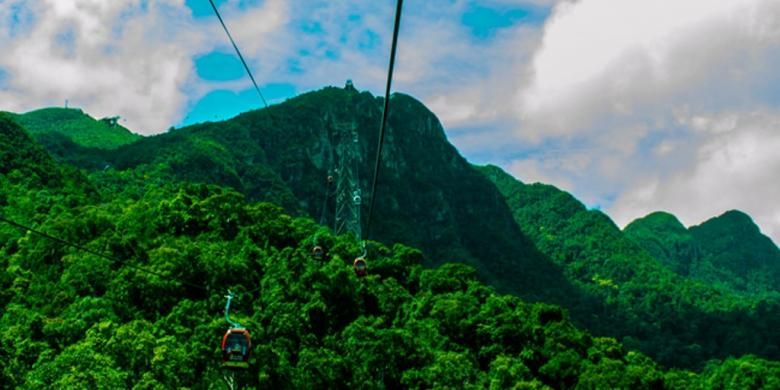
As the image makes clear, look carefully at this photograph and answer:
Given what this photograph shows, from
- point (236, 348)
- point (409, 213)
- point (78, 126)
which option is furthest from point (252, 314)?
point (409, 213)

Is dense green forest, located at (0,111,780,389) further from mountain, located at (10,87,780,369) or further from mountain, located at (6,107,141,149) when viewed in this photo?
mountain, located at (6,107,141,149)

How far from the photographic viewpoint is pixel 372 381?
3850cm

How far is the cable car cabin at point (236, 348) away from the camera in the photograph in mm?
18344

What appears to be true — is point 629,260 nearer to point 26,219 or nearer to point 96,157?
point 96,157

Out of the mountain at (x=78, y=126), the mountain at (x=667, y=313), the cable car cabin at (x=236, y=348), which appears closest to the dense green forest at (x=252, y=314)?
the cable car cabin at (x=236, y=348)

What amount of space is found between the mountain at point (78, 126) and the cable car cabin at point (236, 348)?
13649 cm

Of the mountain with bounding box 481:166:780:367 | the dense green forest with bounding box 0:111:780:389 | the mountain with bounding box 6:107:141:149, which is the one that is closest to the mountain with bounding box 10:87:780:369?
the mountain with bounding box 481:166:780:367

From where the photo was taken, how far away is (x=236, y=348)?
18.4 meters

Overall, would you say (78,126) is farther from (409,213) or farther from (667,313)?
(667,313)

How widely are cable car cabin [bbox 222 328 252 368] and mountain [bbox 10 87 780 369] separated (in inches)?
2493

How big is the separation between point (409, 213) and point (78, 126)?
76809 mm

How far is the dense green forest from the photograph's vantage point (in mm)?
31281

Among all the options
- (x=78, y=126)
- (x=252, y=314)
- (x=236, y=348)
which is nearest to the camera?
(x=236, y=348)

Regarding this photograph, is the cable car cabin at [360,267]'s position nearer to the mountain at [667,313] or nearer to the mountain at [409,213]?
the mountain at [409,213]
